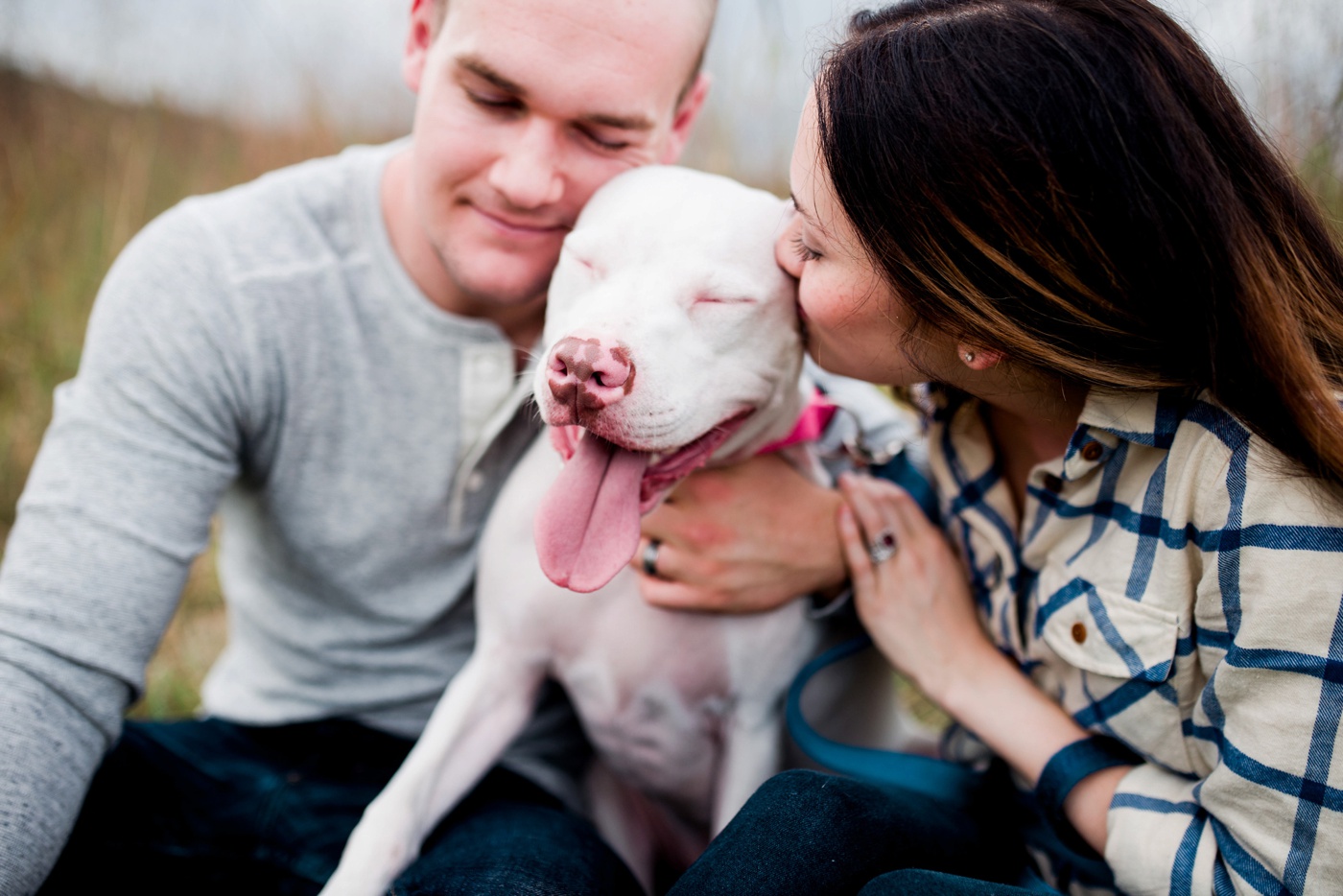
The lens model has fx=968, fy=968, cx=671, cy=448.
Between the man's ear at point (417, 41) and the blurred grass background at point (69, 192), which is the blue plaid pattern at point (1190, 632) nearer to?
the man's ear at point (417, 41)

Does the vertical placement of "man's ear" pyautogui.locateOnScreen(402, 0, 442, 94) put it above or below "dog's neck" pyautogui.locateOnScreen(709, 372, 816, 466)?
above

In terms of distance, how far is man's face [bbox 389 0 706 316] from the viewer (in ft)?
5.23

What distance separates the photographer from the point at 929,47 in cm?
126

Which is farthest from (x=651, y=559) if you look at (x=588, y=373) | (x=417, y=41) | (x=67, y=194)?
(x=67, y=194)

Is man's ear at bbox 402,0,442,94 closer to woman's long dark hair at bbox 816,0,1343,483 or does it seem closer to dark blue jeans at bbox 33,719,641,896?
woman's long dark hair at bbox 816,0,1343,483

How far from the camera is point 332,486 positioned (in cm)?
182

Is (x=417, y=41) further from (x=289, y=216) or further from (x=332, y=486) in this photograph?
(x=332, y=486)

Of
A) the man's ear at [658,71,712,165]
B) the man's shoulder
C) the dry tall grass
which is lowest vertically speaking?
the dry tall grass

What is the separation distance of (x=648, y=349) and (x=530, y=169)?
18.6 inches

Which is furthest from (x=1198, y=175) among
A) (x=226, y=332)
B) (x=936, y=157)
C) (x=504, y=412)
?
(x=226, y=332)

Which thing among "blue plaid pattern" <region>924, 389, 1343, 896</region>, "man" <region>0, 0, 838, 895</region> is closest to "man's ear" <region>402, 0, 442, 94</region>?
"man" <region>0, 0, 838, 895</region>

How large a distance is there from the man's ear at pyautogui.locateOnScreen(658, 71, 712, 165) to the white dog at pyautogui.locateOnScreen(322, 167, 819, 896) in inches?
11.1

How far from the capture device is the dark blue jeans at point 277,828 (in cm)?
153

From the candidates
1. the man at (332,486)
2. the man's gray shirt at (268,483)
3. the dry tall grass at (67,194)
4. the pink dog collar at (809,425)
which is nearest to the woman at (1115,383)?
the pink dog collar at (809,425)
